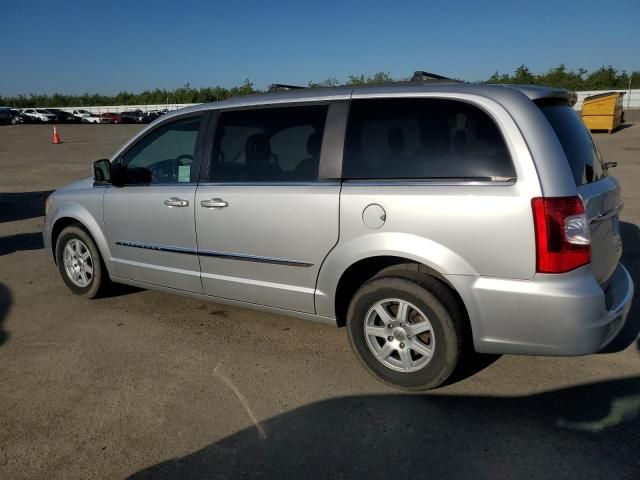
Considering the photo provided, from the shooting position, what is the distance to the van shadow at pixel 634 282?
3680mm

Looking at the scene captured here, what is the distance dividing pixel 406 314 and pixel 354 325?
359 millimetres

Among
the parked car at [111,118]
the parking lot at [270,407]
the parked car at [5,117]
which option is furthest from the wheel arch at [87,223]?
the parked car at [111,118]

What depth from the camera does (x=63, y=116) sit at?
5328 cm

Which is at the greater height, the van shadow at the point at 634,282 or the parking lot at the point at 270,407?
the van shadow at the point at 634,282

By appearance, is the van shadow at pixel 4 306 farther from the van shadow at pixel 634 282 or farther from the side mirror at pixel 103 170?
the van shadow at pixel 634 282

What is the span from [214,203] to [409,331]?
5.44 ft

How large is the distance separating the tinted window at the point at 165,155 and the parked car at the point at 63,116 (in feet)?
181

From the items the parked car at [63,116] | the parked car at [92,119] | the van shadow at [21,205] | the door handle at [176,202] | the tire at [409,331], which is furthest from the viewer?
the parked car at [92,119]

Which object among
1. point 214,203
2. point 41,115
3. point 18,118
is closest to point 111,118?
point 41,115

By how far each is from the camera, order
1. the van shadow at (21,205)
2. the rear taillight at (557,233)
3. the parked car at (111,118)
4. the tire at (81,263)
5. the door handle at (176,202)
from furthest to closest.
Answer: the parked car at (111,118), the van shadow at (21,205), the tire at (81,263), the door handle at (176,202), the rear taillight at (557,233)

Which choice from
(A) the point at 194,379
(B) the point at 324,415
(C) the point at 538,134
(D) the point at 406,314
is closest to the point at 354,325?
(D) the point at 406,314

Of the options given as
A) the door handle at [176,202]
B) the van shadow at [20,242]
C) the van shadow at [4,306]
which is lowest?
the van shadow at [4,306]

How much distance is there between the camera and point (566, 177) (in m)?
2.73

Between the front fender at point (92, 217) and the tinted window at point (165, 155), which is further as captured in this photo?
the front fender at point (92, 217)
